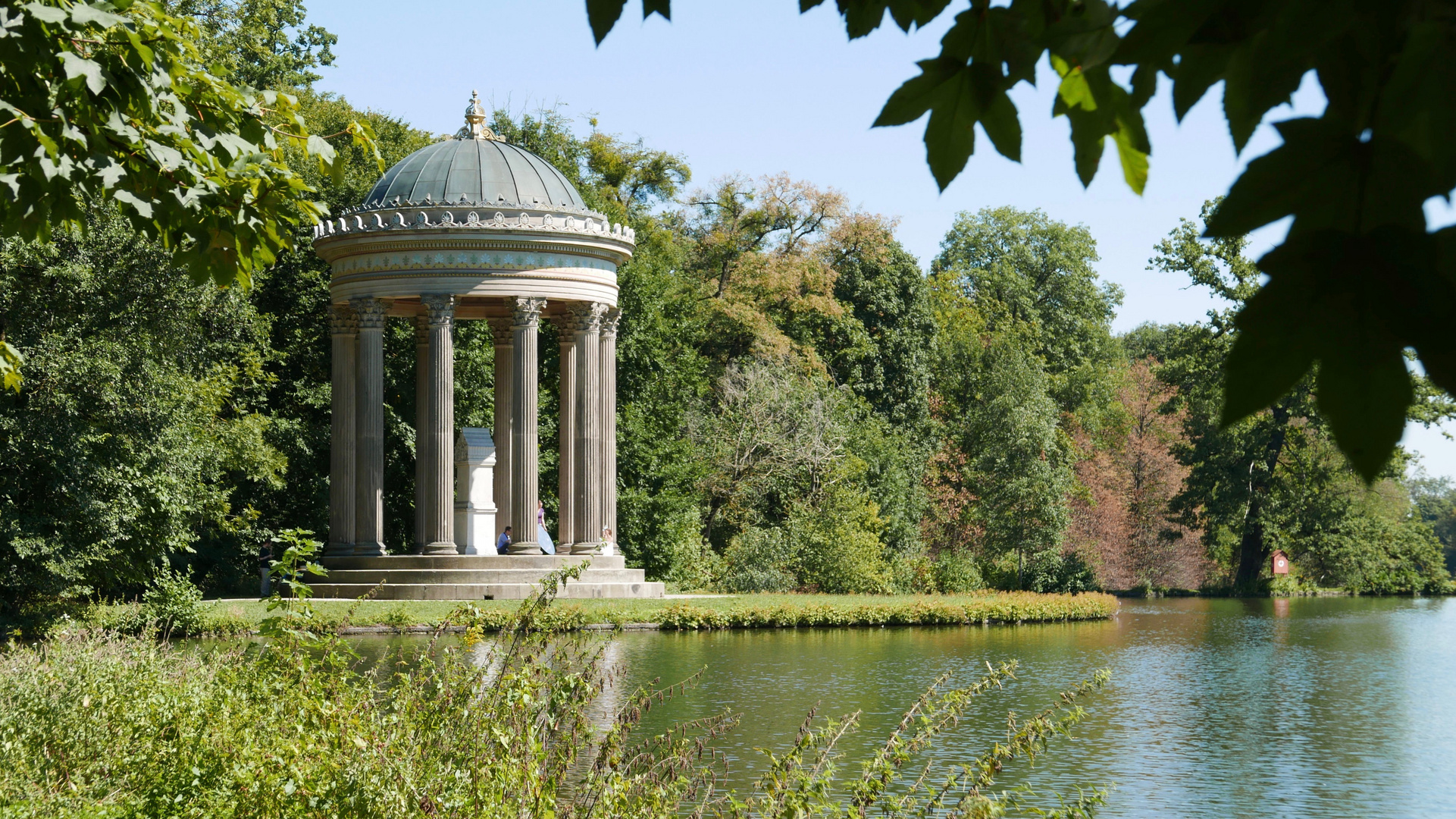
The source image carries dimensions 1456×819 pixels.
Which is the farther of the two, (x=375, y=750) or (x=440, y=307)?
(x=440, y=307)

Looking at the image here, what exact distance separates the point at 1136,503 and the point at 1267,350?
202 feet

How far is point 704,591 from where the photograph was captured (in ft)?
131

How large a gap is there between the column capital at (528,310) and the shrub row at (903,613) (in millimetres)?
7777

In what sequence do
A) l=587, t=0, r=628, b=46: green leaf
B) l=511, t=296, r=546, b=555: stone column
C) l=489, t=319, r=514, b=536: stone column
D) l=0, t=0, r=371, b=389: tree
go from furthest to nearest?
l=489, t=319, r=514, b=536: stone column < l=511, t=296, r=546, b=555: stone column < l=0, t=0, r=371, b=389: tree < l=587, t=0, r=628, b=46: green leaf

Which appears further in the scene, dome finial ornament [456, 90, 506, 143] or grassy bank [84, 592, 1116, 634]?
dome finial ornament [456, 90, 506, 143]

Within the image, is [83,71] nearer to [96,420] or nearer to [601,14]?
[601,14]

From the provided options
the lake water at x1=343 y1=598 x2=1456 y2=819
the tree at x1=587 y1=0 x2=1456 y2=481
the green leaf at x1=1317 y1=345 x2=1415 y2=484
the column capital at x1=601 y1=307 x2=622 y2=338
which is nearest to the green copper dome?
the column capital at x1=601 y1=307 x2=622 y2=338

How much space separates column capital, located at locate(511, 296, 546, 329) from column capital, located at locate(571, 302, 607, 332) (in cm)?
99

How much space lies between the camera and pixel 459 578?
31.4 m


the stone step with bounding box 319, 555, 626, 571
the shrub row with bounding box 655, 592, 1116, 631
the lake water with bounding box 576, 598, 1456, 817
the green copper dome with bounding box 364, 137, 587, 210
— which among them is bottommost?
the lake water with bounding box 576, 598, 1456, 817

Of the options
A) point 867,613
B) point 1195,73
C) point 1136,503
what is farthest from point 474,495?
point 1136,503

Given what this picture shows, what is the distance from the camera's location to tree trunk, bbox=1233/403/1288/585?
54469 mm

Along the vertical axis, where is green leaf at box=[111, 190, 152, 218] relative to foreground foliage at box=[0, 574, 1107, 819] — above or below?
above

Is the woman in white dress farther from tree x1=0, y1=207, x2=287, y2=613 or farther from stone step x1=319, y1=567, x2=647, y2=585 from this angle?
tree x1=0, y1=207, x2=287, y2=613
